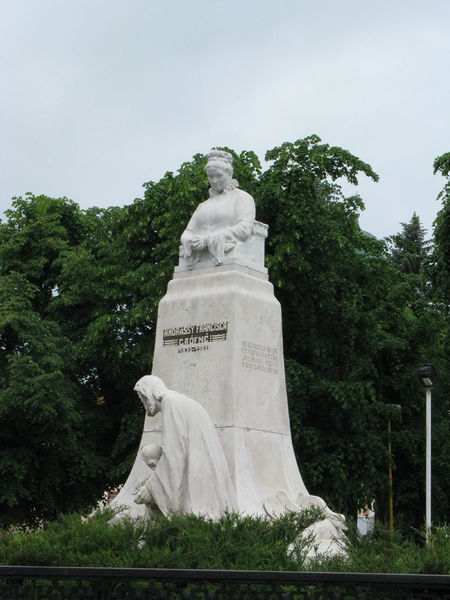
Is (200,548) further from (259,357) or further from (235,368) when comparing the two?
(259,357)

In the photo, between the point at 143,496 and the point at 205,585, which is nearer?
the point at 205,585

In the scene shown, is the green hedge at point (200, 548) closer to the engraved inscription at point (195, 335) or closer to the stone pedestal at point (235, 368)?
the stone pedestal at point (235, 368)

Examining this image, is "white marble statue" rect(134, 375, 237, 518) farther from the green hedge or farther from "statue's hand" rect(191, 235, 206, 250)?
"statue's hand" rect(191, 235, 206, 250)

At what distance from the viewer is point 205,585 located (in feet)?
21.9

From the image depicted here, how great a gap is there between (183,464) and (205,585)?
187 inches

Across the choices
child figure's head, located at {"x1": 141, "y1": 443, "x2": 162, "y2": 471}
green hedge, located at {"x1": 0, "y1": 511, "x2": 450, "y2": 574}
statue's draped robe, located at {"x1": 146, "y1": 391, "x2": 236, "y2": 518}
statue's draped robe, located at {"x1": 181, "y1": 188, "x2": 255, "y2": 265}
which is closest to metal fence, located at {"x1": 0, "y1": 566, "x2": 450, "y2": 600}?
green hedge, located at {"x1": 0, "y1": 511, "x2": 450, "y2": 574}

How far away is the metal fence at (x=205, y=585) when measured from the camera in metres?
6.09

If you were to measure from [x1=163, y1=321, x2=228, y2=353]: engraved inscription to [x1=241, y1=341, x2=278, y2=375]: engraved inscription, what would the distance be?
0.30 m

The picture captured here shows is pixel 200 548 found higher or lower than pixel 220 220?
lower

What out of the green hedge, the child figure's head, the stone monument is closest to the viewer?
the green hedge

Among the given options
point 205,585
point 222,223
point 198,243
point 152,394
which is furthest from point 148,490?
point 205,585

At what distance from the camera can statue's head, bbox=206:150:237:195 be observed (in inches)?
538

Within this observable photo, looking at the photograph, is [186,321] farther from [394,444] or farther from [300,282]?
[394,444]

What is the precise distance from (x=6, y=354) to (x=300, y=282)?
6672mm
